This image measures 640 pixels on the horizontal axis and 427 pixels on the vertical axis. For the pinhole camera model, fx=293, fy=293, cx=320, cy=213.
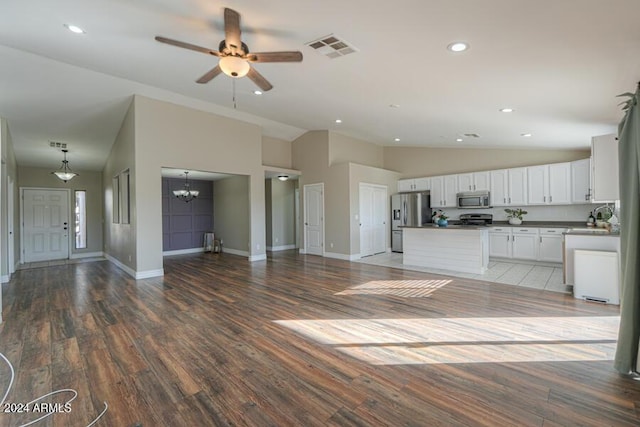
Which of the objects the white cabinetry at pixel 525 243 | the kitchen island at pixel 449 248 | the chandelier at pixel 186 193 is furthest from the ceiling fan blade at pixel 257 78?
the white cabinetry at pixel 525 243

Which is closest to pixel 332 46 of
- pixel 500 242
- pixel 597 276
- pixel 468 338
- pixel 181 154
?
pixel 468 338

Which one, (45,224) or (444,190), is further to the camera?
A: (45,224)

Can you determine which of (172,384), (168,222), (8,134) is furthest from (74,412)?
(168,222)

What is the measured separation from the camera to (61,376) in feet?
7.52

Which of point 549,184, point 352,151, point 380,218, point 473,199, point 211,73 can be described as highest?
point 352,151

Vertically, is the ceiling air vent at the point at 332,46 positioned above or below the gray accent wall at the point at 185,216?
above

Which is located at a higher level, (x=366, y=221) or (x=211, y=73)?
(x=211, y=73)

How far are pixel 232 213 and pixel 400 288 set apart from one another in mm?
6220

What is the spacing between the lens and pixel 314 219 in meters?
8.64

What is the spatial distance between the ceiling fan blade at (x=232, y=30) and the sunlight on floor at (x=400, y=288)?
138 inches

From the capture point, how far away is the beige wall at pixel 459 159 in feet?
22.1

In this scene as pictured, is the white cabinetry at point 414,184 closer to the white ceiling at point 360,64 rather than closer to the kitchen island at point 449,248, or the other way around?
the white ceiling at point 360,64

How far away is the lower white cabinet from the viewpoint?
20.3 feet

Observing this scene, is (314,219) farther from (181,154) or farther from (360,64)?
(360,64)
